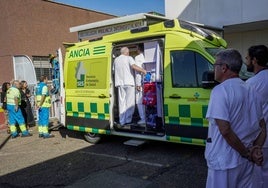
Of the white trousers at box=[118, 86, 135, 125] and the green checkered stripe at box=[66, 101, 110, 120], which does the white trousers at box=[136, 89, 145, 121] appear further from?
the green checkered stripe at box=[66, 101, 110, 120]

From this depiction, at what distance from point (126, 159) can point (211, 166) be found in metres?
3.71

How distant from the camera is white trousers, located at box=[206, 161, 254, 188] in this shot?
2.53 metres

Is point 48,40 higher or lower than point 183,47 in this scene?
higher

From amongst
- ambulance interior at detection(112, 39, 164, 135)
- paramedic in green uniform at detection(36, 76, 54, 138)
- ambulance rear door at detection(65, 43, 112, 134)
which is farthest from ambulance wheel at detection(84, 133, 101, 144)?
paramedic in green uniform at detection(36, 76, 54, 138)

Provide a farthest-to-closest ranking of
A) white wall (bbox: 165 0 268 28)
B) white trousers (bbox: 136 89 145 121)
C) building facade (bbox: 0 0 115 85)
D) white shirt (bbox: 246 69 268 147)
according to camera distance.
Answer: building facade (bbox: 0 0 115 85)
white wall (bbox: 165 0 268 28)
white trousers (bbox: 136 89 145 121)
white shirt (bbox: 246 69 268 147)

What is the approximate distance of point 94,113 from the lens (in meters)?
7.25

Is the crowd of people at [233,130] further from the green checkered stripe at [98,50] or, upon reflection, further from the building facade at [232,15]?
the building facade at [232,15]

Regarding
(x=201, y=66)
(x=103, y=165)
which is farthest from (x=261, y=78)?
(x=103, y=165)

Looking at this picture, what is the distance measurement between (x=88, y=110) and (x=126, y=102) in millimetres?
956

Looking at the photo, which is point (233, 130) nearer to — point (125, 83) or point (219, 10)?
point (125, 83)

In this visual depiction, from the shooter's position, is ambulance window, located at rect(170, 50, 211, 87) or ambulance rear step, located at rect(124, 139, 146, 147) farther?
ambulance rear step, located at rect(124, 139, 146, 147)

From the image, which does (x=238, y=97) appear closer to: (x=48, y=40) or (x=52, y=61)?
(x=52, y=61)

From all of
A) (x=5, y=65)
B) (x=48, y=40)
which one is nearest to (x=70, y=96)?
(x=5, y=65)

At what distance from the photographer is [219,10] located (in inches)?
440
